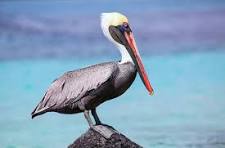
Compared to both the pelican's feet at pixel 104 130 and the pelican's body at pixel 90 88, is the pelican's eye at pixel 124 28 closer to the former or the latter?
the pelican's body at pixel 90 88

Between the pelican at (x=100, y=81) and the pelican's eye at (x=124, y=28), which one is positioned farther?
the pelican's eye at (x=124, y=28)

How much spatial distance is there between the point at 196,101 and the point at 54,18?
3.18ft

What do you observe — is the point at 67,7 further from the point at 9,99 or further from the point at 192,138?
the point at 192,138

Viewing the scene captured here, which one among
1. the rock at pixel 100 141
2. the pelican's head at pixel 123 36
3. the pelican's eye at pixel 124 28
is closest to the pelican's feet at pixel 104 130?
the rock at pixel 100 141

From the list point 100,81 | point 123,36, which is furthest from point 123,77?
point 123,36

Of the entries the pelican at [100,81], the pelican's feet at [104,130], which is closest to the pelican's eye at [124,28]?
the pelican at [100,81]

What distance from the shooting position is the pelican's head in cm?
366

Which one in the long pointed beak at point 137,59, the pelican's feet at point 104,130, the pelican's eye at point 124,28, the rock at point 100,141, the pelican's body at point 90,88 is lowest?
the rock at point 100,141

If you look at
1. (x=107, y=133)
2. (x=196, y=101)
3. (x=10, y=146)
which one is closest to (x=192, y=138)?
(x=196, y=101)

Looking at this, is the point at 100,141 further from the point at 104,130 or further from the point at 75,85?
the point at 75,85

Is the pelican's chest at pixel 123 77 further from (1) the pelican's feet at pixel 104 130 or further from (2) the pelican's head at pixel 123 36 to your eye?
(1) the pelican's feet at pixel 104 130

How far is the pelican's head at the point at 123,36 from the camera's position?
3.66 m

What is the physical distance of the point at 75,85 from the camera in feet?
11.9

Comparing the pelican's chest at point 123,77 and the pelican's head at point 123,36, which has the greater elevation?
the pelican's head at point 123,36
